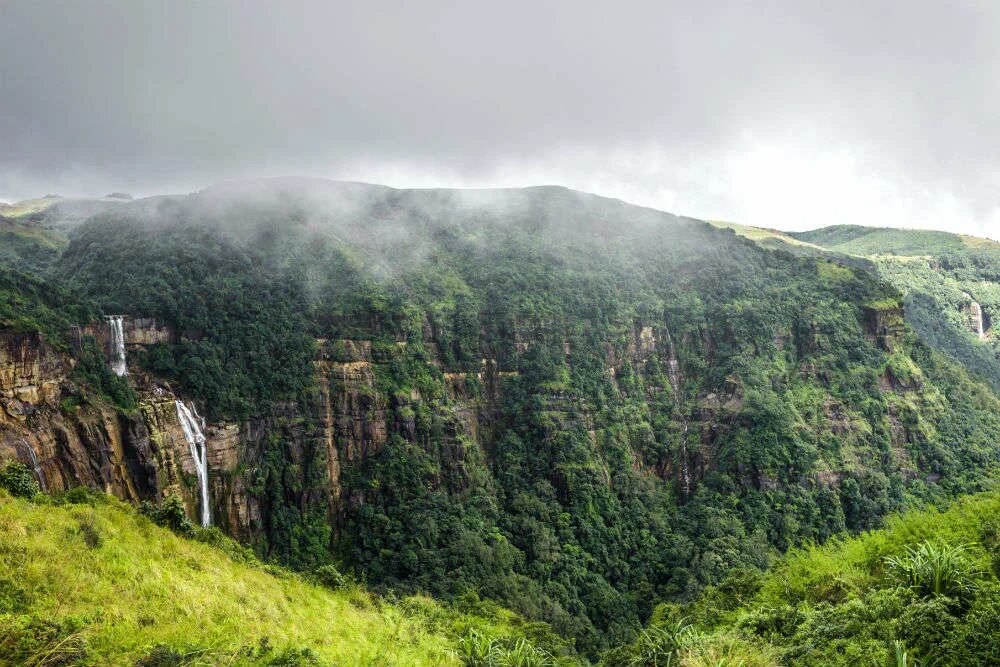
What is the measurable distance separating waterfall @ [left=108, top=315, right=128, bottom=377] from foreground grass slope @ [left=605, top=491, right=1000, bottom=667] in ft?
167

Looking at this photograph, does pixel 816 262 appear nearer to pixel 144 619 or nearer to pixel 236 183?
pixel 236 183

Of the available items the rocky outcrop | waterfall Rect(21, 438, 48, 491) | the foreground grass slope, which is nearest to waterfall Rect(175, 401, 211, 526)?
waterfall Rect(21, 438, 48, 491)

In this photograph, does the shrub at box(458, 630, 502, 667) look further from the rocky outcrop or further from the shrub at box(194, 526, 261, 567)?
the rocky outcrop

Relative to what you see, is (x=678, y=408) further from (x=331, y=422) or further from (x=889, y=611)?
(x=889, y=611)

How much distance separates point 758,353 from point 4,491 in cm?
8489

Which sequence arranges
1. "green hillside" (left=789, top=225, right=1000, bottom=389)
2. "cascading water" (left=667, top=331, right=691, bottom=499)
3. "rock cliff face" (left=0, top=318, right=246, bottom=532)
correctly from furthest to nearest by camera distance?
"green hillside" (left=789, top=225, right=1000, bottom=389) < "cascading water" (left=667, top=331, right=691, bottom=499) < "rock cliff face" (left=0, top=318, right=246, bottom=532)

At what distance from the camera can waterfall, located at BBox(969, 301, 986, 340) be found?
126188 millimetres

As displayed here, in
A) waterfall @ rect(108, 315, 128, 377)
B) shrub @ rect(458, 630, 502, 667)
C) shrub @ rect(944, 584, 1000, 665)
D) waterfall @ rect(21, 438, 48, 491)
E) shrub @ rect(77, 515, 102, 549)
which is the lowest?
shrub @ rect(458, 630, 502, 667)

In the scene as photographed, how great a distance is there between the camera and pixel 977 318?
421 feet

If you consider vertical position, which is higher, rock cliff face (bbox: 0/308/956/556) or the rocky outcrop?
the rocky outcrop

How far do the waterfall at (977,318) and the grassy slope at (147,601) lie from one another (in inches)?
5602

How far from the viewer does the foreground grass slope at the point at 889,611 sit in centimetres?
1622

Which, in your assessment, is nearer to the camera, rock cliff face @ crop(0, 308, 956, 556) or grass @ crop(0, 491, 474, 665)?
grass @ crop(0, 491, 474, 665)

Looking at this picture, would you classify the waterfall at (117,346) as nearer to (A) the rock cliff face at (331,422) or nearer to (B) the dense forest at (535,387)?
(A) the rock cliff face at (331,422)
